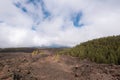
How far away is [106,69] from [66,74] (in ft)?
19.2

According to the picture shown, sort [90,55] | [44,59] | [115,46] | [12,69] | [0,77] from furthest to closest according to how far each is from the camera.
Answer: [115,46]
[90,55]
[44,59]
[12,69]
[0,77]

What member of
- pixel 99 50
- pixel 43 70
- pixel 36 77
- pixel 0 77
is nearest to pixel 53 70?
pixel 43 70

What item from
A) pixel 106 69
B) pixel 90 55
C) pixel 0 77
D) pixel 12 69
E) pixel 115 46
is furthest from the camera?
pixel 115 46

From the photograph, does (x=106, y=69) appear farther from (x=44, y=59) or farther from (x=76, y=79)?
(x=44, y=59)

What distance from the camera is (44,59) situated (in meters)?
33.2

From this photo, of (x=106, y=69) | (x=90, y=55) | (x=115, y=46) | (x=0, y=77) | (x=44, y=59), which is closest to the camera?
(x=0, y=77)

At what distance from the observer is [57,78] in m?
25.4

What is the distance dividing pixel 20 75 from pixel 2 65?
15.4ft

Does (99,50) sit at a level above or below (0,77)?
above

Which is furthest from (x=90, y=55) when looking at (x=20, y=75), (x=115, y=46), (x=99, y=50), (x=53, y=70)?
(x=20, y=75)

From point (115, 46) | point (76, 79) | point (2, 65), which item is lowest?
Answer: point (76, 79)

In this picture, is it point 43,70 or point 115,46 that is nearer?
point 43,70

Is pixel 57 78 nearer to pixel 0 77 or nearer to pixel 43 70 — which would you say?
pixel 43 70

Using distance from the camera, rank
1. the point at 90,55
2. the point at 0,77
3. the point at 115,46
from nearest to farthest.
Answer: the point at 0,77
the point at 90,55
the point at 115,46
